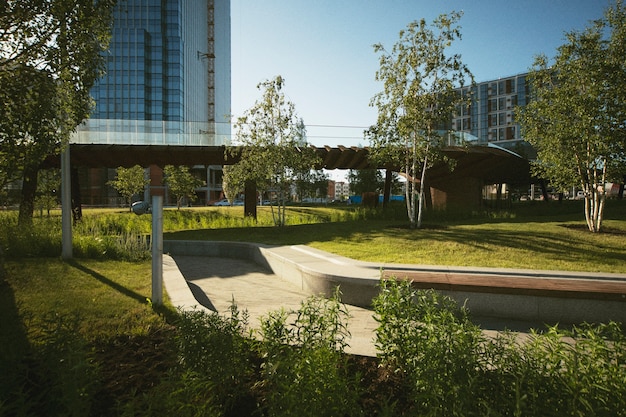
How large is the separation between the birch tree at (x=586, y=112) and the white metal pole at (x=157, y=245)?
11.4m

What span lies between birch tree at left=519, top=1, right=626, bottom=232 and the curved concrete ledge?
6.22 metres

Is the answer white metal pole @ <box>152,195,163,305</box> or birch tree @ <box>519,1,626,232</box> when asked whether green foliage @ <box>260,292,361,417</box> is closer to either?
white metal pole @ <box>152,195,163,305</box>

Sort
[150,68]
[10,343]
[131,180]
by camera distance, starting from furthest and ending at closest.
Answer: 1. [150,68]
2. [131,180]
3. [10,343]

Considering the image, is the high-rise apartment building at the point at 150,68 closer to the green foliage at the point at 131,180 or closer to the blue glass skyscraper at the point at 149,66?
the blue glass skyscraper at the point at 149,66

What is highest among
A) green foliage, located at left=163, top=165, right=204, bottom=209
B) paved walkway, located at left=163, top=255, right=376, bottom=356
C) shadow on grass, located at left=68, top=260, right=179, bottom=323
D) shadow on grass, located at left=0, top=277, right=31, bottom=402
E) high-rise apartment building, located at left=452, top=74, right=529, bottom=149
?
high-rise apartment building, located at left=452, top=74, right=529, bottom=149

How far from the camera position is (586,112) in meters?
10.8

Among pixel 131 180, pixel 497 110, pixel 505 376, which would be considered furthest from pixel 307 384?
pixel 497 110

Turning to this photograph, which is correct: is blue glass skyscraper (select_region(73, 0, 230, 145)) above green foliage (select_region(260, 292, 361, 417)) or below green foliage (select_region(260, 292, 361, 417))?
above

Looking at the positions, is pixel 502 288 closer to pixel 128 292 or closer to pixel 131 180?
pixel 128 292

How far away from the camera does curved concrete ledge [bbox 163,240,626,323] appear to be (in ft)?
16.8

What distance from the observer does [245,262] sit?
11258 mm

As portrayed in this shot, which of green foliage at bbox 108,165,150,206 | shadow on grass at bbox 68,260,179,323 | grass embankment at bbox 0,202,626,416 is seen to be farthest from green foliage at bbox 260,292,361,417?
green foliage at bbox 108,165,150,206

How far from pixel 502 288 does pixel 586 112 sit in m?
8.34

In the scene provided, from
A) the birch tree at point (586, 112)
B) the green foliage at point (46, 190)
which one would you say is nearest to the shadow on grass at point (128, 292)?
the birch tree at point (586, 112)
